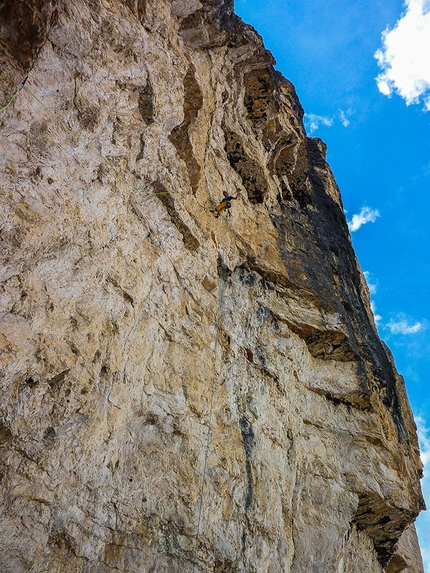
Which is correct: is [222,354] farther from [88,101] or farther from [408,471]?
[408,471]

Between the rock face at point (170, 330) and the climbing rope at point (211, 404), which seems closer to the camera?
the rock face at point (170, 330)

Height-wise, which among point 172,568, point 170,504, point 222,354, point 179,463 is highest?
point 222,354

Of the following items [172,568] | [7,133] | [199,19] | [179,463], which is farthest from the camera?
[199,19]

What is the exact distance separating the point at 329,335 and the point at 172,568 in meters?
6.10

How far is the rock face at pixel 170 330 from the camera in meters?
5.21

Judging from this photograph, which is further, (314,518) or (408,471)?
(408,471)

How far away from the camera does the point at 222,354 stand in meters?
8.28

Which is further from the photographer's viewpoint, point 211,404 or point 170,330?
point 211,404

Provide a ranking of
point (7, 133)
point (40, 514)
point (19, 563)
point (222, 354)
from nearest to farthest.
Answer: point (19, 563) < point (40, 514) < point (7, 133) < point (222, 354)

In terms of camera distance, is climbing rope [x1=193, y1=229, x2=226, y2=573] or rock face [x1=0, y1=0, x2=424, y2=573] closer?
rock face [x1=0, y1=0, x2=424, y2=573]

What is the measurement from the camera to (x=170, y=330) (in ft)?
23.9

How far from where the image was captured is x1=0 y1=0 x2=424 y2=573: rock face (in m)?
5.21

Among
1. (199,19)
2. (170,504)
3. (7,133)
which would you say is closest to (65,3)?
(7,133)

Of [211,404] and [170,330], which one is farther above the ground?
[170,330]
